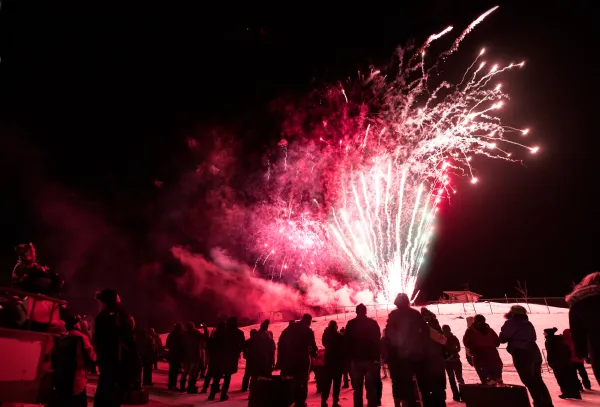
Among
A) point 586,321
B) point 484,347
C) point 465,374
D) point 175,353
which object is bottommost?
point 465,374

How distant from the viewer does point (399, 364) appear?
554 cm

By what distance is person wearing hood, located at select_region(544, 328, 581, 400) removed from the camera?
7.42m

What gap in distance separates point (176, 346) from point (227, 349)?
8.06 ft

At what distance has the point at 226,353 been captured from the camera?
8.54 metres

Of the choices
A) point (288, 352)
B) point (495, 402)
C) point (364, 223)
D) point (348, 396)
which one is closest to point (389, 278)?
point (364, 223)

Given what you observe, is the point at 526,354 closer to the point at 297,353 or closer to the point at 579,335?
the point at 579,335

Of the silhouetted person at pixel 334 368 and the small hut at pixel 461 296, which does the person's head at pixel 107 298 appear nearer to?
the silhouetted person at pixel 334 368

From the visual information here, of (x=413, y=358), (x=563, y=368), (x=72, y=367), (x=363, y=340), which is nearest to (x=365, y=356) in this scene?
(x=363, y=340)

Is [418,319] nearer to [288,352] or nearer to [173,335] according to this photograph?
[288,352]

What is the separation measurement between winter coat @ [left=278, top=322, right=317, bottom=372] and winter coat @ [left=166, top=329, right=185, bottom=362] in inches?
160

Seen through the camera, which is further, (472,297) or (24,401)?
(472,297)

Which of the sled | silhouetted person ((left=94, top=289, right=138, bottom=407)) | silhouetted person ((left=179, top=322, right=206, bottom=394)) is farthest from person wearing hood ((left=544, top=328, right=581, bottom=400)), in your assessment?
silhouetted person ((left=179, top=322, right=206, bottom=394))

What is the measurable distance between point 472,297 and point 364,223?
25.4 metres

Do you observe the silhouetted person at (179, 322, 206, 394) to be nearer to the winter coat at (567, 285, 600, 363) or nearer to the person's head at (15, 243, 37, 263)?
the person's head at (15, 243, 37, 263)
